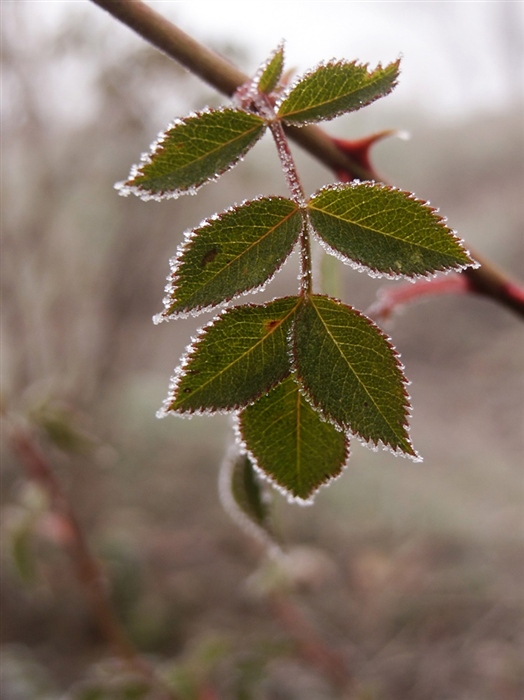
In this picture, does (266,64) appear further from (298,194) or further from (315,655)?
(315,655)

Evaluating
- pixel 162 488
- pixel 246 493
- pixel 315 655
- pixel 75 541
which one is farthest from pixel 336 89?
pixel 162 488

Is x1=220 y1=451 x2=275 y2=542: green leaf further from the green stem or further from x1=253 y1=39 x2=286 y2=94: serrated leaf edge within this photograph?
x1=253 y1=39 x2=286 y2=94: serrated leaf edge

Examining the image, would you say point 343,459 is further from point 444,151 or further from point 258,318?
point 444,151

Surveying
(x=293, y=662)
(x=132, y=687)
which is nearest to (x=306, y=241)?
(x=132, y=687)

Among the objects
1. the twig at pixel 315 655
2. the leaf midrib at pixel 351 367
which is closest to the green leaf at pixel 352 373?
the leaf midrib at pixel 351 367

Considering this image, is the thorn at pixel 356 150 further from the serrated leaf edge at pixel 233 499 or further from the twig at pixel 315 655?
the twig at pixel 315 655

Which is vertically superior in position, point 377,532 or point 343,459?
point 377,532
